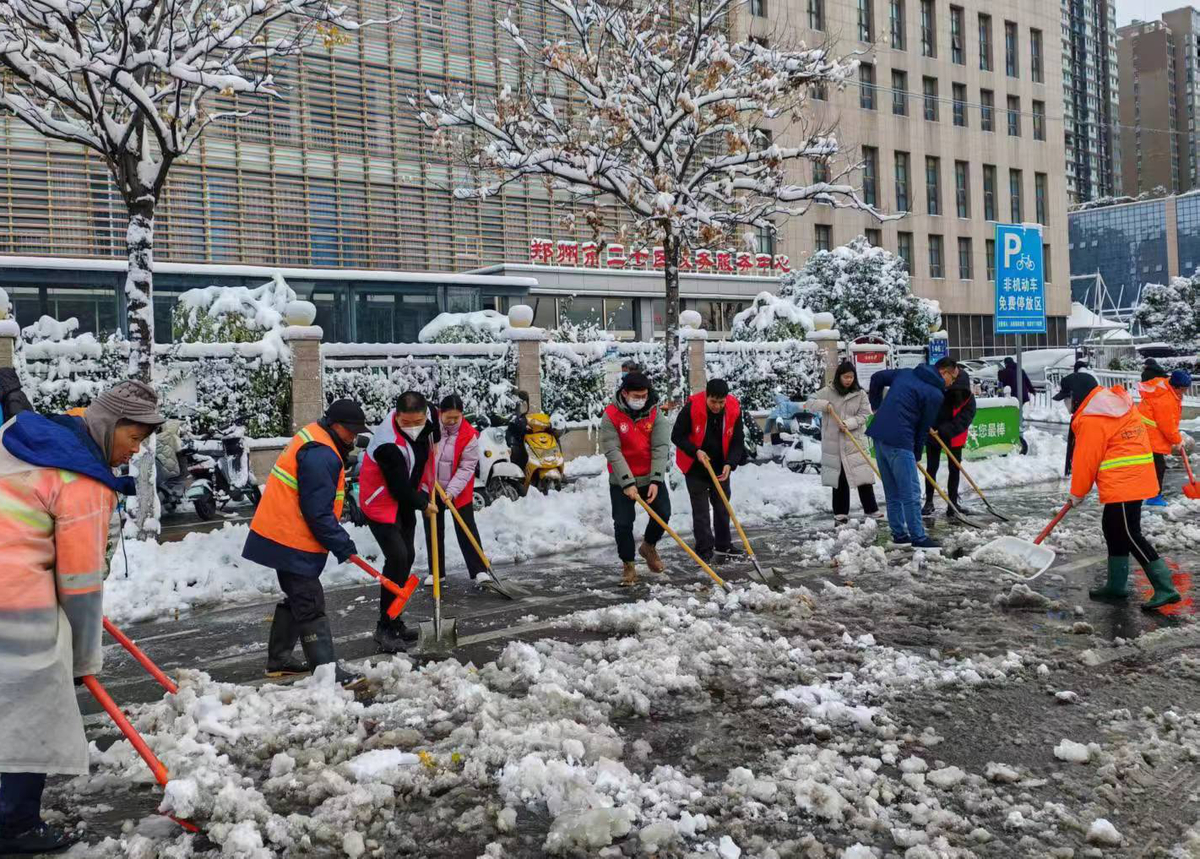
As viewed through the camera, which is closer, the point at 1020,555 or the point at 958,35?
the point at 1020,555

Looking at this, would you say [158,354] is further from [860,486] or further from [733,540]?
[860,486]

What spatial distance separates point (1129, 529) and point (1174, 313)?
4812 centimetres

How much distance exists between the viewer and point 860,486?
10609 millimetres

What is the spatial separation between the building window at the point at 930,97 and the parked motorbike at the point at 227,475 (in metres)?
37.1

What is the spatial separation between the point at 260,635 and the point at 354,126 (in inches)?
898

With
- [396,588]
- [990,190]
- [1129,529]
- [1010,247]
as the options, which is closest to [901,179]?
[990,190]

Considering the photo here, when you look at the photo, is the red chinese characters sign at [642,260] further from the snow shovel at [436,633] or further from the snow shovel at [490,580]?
the snow shovel at [436,633]

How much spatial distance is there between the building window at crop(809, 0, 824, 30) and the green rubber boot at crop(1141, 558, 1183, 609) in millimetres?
35531

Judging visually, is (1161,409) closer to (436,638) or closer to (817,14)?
(436,638)

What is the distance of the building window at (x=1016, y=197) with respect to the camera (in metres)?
44.4

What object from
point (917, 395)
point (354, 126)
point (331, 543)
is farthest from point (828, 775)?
point (354, 126)

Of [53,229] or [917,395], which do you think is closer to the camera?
[917,395]

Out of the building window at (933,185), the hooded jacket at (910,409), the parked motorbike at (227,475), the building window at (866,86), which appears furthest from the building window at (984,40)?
the parked motorbike at (227,475)

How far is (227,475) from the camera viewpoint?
11.6m
